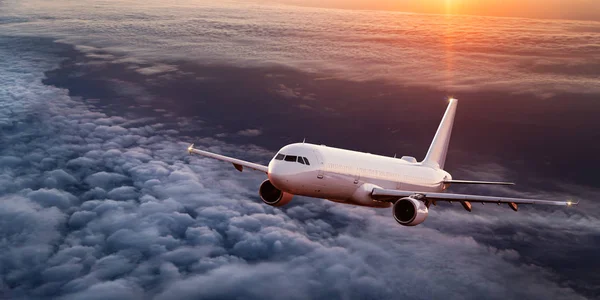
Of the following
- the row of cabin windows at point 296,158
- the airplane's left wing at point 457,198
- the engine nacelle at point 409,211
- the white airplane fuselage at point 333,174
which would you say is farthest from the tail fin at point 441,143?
the row of cabin windows at point 296,158

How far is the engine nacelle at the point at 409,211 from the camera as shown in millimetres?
66312

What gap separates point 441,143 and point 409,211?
139 feet

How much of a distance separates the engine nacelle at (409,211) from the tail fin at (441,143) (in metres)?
29.7

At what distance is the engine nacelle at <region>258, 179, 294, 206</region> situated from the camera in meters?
72.5

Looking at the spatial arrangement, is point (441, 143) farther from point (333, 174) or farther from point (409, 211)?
point (333, 174)

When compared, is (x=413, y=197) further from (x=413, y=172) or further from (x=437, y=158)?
(x=437, y=158)

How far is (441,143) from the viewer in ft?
350

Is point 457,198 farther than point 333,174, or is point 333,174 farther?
point 333,174

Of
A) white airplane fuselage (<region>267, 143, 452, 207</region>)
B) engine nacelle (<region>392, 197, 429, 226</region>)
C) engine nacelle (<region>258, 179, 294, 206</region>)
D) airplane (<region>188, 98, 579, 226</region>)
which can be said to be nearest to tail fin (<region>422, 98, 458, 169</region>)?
airplane (<region>188, 98, 579, 226</region>)

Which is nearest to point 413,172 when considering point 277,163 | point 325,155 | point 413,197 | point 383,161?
point 383,161

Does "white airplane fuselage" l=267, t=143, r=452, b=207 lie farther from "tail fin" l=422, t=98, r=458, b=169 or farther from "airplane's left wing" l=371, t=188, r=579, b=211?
"tail fin" l=422, t=98, r=458, b=169

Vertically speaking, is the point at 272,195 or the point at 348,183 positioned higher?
the point at 348,183

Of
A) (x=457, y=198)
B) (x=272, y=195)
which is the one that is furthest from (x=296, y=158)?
(x=457, y=198)

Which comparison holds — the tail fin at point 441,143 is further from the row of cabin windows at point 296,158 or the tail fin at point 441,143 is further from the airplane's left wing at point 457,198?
the row of cabin windows at point 296,158
